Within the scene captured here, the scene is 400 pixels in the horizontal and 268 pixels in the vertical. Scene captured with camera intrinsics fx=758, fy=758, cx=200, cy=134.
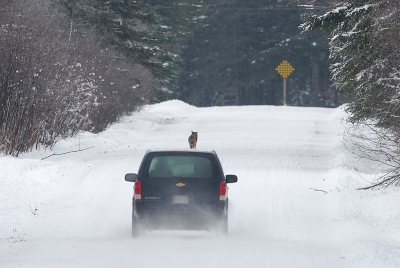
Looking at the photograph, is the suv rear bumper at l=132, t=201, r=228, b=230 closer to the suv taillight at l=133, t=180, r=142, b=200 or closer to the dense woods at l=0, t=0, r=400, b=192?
the suv taillight at l=133, t=180, r=142, b=200

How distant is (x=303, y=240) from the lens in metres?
12.7

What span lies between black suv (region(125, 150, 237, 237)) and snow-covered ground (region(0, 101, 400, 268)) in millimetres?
325

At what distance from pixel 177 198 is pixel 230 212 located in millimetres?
4001

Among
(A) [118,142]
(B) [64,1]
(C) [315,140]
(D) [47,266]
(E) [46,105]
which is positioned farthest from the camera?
(B) [64,1]

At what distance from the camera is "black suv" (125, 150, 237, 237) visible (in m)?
12.2

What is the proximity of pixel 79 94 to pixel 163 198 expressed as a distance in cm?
1654

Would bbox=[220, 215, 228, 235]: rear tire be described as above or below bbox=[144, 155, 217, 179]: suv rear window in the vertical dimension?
below

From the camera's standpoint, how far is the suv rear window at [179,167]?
1253 cm

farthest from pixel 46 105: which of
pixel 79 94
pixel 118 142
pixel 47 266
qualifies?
pixel 47 266

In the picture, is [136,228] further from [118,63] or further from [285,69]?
[285,69]

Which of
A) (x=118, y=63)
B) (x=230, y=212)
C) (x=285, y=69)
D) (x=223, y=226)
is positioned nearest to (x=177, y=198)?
(x=223, y=226)

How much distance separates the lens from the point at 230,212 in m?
16.1

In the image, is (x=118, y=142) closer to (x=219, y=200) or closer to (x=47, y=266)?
(x=219, y=200)

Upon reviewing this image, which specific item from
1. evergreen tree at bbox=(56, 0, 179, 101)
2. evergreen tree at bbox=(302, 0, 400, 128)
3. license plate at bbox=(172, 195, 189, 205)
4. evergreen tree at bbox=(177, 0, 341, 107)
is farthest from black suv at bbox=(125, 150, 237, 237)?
evergreen tree at bbox=(177, 0, 341, 107)
